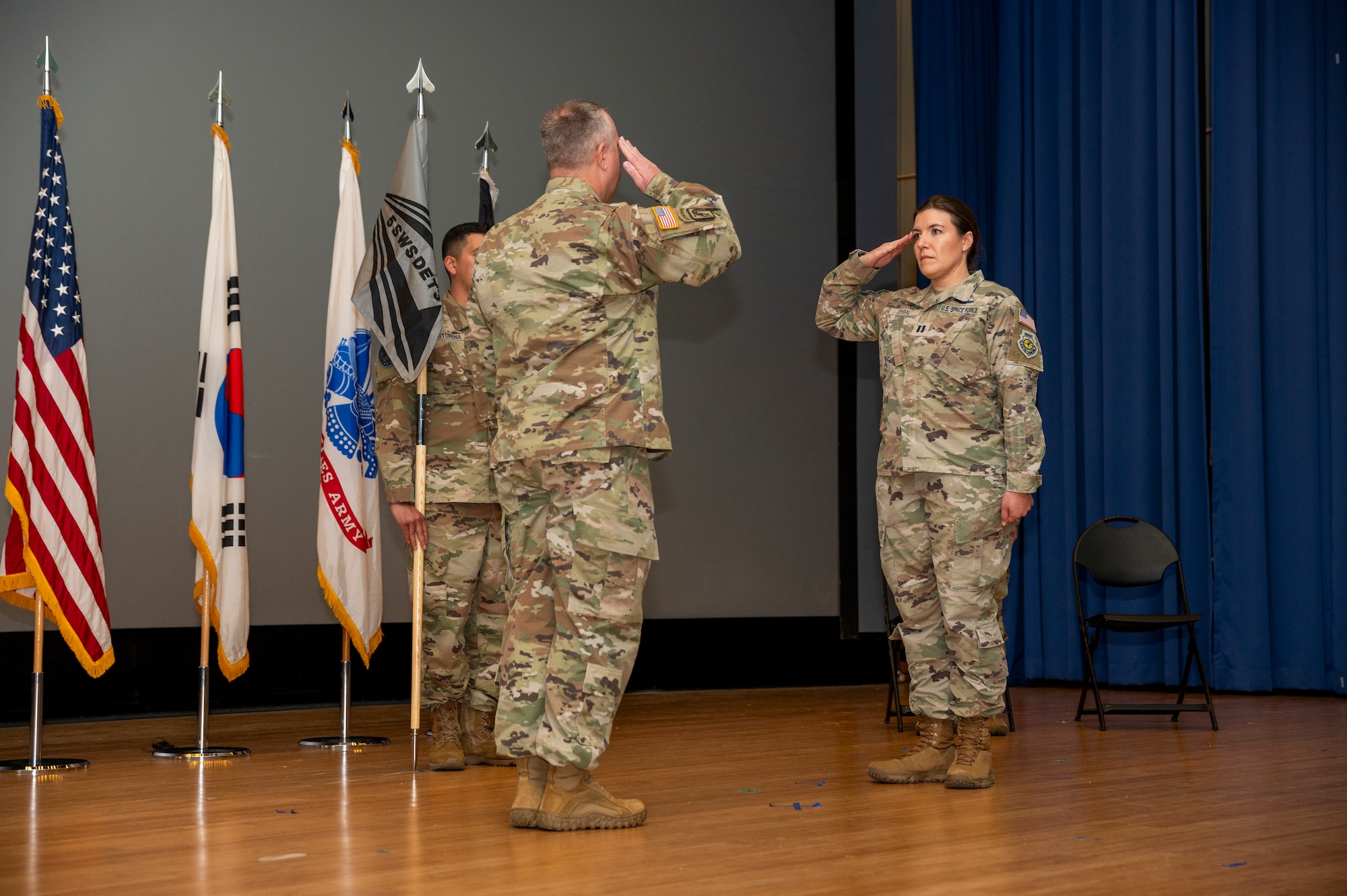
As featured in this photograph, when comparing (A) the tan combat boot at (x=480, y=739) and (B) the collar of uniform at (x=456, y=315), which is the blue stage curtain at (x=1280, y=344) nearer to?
(A) the tan combat boot at (x=480, y=739)

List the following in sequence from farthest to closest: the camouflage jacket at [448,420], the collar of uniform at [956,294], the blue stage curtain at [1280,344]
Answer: the blue stage curtain at [1280,344] < the camouflage jacket at [448,420] < the collar of uniform at [956,294]

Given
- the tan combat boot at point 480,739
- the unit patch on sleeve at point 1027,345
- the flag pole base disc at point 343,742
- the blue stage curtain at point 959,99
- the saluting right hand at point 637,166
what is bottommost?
the flag pole base disc at point 343,742

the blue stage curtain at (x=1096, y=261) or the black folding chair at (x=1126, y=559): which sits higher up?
the blue stage curtain at (x=1096, y=261)

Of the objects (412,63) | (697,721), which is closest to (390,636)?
(697,721)

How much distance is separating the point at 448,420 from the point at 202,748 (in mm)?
1313

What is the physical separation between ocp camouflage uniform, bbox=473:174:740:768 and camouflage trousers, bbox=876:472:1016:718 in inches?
37.6

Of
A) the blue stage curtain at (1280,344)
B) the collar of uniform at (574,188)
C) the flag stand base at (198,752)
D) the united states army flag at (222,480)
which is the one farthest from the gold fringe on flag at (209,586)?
the blue stage curtain at (1280,344)

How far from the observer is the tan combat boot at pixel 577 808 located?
2.65 meters

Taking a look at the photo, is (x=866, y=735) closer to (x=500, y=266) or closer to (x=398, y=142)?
(x=500, y=266)

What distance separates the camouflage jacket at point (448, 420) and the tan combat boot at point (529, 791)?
3.78 ft

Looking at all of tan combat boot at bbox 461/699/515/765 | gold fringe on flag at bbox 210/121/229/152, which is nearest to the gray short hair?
tan combat boot at bbox 461/699/515/765

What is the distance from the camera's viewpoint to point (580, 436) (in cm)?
266

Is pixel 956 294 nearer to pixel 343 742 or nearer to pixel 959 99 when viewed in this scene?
pixel 343 742

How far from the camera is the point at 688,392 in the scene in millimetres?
6246
